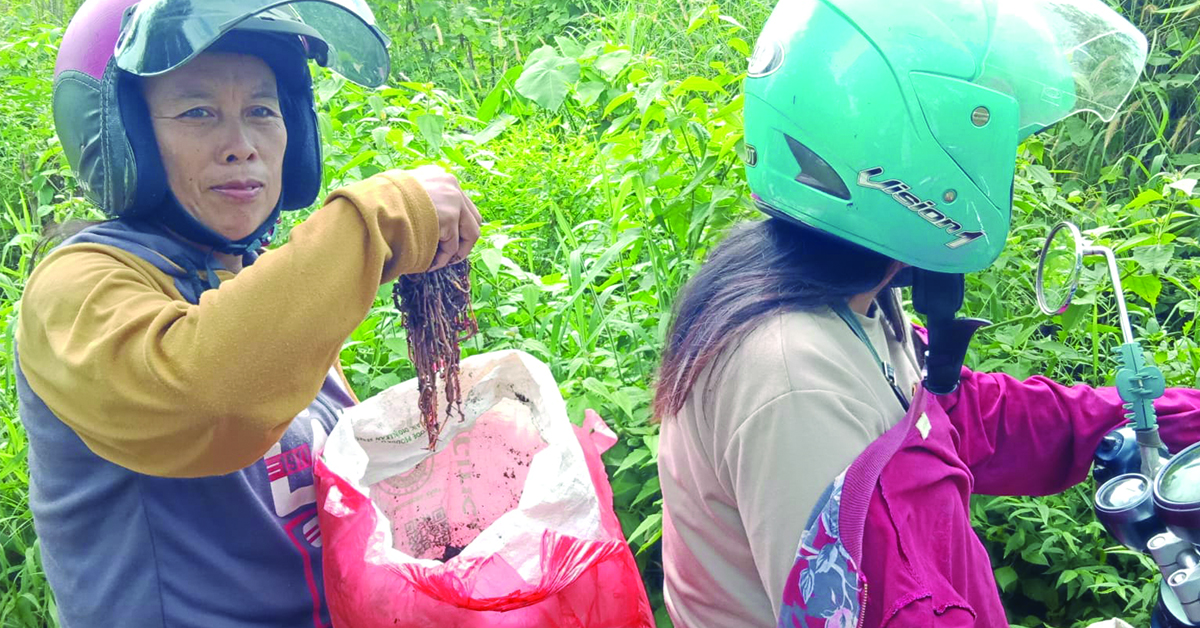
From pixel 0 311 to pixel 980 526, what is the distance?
3.28 m

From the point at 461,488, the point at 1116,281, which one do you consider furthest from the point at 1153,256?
the point at 461,488

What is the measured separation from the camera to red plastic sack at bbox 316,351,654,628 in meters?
1.73

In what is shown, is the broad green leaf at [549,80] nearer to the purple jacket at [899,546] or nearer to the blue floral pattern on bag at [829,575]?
the purple jacket at [899,546]

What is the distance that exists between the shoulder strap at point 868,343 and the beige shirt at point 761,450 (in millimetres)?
18

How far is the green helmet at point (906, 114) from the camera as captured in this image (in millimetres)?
1733

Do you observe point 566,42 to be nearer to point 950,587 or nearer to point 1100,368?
point 1100,368

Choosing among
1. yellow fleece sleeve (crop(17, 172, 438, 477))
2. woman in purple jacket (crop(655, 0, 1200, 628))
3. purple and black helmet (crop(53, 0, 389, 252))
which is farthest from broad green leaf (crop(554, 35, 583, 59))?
yellow fleece sleeve (crop(17, 172, 438, 477))

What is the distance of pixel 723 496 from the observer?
5.76 feet

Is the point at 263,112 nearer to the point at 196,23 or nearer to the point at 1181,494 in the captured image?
the point at 196,23

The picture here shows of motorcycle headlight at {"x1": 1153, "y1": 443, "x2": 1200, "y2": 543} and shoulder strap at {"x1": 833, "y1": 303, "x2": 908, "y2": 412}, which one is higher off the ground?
shoulder strap at {"x1": 833, "y1": 303, "x2": 908, "y2": 412}

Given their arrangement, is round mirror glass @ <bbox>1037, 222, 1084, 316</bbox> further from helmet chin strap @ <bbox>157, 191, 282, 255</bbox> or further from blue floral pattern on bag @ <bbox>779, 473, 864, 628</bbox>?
helmet chin strap @ <bbox>157, 191, 282, 255</bbox>

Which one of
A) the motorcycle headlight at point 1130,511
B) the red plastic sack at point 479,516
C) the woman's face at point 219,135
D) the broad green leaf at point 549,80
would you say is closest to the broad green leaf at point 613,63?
the broad green leaf at point 549,80

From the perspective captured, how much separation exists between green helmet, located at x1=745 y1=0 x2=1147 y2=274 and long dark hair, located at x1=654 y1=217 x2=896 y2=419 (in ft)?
0.22

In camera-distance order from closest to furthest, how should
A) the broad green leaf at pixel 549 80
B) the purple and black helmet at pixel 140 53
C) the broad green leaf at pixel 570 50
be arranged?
the purple and black helmet at pixel 140 53 → the broad green leaf at pixel 549 80 → the broad green leaf at pixel 570 50
